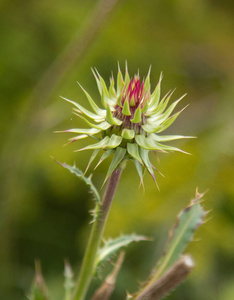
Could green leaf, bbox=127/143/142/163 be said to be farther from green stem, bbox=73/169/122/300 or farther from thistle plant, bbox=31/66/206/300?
green stem, bbox=73/169/122/300

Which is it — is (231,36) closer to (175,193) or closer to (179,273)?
(175,193)

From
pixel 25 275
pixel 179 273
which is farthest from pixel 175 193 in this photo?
pixel 179 273

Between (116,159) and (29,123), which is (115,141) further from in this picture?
(29,123)

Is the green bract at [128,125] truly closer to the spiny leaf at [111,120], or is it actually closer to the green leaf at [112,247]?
the spiny leaf at [111,120]

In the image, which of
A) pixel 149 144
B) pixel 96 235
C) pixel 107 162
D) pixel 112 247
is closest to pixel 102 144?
pixel 149 144

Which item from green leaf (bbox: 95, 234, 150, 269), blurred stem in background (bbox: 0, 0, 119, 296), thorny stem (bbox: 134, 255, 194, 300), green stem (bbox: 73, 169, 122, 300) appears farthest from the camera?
blurred stem in background (bbox: 0, 0, 119, 296)

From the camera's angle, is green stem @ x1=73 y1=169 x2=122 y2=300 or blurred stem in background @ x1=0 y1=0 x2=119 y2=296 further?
blurred stem in background @ x1=0 y1=0 x2=119 y2=296

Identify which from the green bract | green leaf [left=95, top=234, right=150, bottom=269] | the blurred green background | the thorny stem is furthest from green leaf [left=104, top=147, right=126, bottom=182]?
the blurred green background
